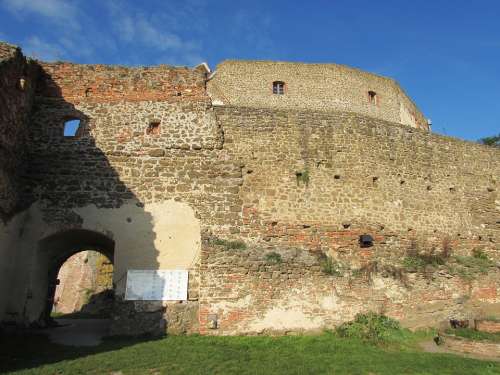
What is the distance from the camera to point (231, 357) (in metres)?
8.48

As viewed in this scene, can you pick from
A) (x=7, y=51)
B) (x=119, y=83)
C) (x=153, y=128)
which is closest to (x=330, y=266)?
(x=153, y=128)

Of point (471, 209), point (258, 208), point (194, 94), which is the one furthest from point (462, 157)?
point (194, 94)

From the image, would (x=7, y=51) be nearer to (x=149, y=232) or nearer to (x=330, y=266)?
(x=149, y=232)

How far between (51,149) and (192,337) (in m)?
6.41

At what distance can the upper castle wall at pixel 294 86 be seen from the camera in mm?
21906

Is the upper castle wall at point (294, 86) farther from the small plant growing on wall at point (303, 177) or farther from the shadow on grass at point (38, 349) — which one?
the shadow on grass at point (38, 349)

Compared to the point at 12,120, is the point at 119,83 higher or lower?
higher

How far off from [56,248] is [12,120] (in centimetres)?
366

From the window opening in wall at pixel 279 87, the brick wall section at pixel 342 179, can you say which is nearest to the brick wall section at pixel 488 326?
the brick wall section at pixel 342 179

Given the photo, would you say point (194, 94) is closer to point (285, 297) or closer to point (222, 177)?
point (222, 177)

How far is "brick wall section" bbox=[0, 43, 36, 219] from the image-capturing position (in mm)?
10602

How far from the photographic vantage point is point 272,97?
72.2 ft

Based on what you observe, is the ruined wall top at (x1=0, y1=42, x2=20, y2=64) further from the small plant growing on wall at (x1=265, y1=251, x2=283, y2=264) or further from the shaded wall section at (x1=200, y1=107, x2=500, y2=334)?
the small plant growing on wall at (x1=265, y1=251, x2=283, y2=264)

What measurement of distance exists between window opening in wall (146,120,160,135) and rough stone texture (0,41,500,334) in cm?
5
